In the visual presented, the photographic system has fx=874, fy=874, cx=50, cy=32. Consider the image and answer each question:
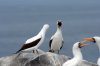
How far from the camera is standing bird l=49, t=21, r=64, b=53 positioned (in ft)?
123

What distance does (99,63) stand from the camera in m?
33.6

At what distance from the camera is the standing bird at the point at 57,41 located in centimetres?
3747

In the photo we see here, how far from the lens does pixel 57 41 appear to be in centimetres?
3766

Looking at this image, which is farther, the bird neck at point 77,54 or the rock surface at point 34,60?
the rock surface at point 34,60

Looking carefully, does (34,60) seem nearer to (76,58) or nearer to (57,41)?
(76,58)

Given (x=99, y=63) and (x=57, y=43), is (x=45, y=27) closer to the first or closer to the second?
(x=57, y=43)

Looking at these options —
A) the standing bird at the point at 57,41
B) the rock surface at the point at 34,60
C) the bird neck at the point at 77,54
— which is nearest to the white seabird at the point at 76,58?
the bird neck at the point at 77,54

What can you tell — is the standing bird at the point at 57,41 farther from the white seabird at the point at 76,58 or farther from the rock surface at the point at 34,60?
the white seabird at the point at 76,58

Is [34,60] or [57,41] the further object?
[57,41]

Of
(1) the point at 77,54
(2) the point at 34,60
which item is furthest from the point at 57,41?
(1) the point at 77,54

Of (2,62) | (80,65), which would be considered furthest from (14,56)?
(80,65)

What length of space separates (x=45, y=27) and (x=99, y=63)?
3963 millimetres

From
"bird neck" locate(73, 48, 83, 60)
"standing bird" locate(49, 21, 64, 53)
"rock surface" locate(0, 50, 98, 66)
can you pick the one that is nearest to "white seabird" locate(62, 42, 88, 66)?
"bird neck" locate(73, 48, 83, 60)

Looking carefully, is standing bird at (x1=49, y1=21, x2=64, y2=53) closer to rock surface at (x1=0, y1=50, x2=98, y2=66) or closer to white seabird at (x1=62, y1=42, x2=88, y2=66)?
rock surface at (x1=0, y1=50, x2=98, y2=66)
